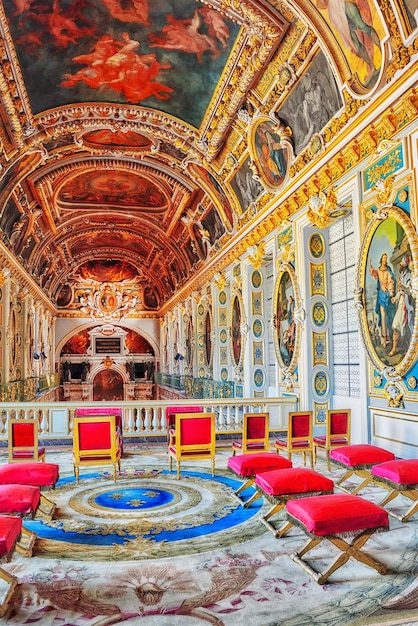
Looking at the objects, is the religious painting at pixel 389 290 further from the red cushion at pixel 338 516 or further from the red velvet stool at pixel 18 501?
the red velvet stool at pixel 18 501

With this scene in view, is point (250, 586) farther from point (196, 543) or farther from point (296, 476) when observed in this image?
point (296, 476)

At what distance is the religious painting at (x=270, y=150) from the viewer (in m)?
11.5

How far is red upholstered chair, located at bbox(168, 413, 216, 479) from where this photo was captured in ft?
27.0

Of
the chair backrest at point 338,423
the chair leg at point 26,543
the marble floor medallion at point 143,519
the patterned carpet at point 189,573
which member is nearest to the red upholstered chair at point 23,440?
the marble floor medallion at point 143,519

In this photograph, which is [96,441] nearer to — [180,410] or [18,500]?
[18,500]

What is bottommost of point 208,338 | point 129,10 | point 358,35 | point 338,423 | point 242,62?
point 338,423

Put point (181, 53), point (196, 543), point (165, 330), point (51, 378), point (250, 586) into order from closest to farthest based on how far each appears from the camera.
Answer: point (250, 586), point (196, 543), point (181, 53), point (51, 378), point (165, 330)

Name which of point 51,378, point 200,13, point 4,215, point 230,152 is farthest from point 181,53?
point 51,378

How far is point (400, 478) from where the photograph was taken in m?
5.53

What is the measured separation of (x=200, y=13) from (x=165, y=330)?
2590 cm

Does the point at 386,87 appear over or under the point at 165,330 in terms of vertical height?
over

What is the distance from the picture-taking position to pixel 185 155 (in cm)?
1594

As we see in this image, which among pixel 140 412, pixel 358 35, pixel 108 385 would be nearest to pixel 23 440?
pixel 140 412

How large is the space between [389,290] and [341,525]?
480 centimetres
